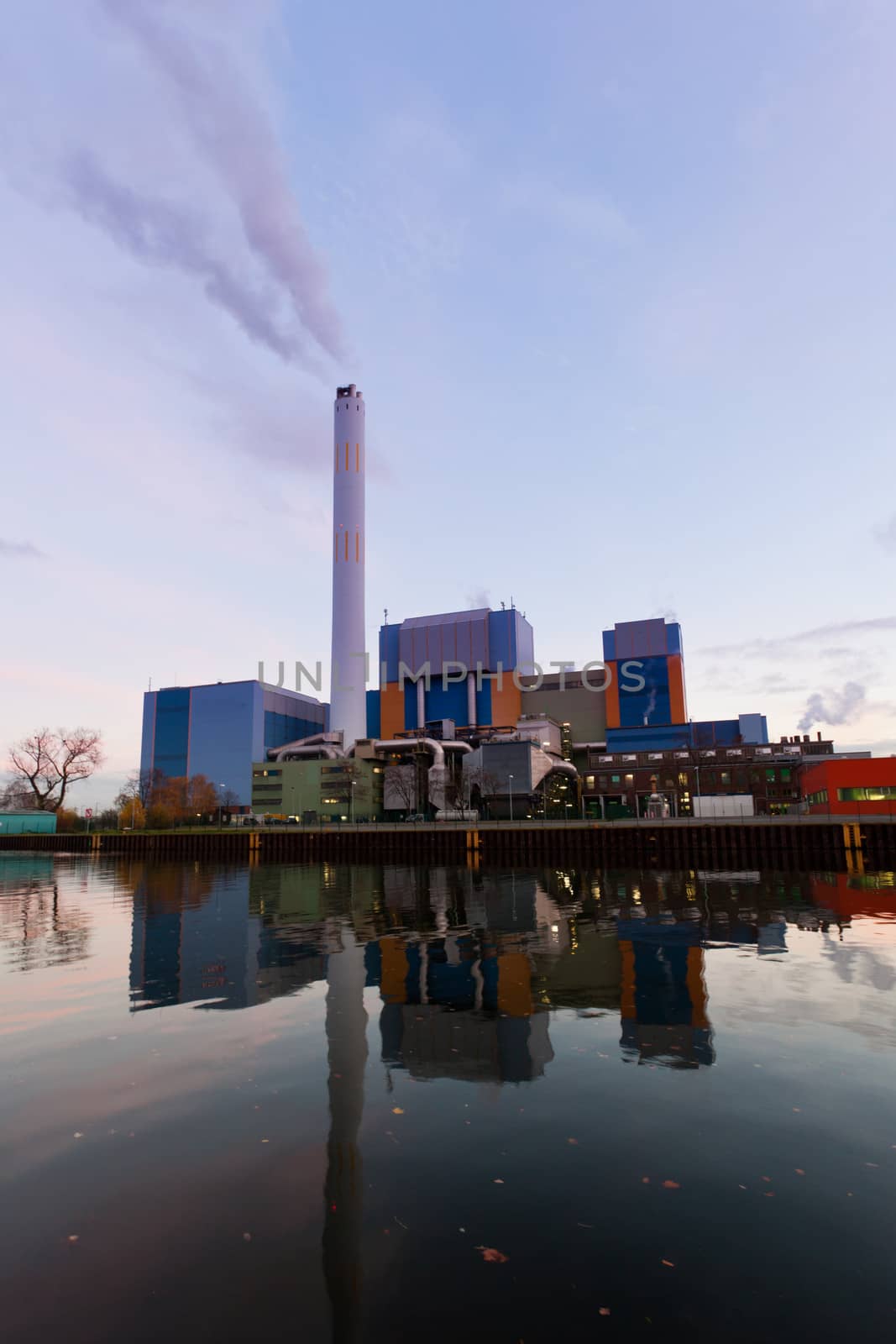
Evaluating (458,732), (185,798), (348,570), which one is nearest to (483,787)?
(458,732)

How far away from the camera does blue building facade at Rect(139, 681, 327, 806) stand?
582 ft

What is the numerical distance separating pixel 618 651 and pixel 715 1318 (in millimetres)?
164608

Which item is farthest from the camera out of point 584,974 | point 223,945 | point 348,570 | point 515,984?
point 348,570

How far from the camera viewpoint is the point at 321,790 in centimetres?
15988

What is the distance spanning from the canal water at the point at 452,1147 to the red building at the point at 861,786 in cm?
6863

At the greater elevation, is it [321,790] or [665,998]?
[321,790]

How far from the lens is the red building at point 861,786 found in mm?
81125

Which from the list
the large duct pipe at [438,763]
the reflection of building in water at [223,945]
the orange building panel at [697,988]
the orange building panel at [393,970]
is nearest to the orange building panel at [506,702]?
the large duct pipe at [438,763]

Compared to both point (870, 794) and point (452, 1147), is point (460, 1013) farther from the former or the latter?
point (870, 794)

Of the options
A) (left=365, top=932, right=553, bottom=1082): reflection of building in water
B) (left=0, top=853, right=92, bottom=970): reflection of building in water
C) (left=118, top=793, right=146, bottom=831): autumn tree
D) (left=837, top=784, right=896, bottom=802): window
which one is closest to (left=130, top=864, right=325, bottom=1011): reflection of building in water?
(left=0, top=853, right=92, bottom=970): reflection of building in water

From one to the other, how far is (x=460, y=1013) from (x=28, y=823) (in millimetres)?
139176

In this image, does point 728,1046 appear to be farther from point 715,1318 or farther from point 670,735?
point 670,735

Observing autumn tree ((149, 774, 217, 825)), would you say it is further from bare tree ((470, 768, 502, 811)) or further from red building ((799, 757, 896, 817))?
red building ((799, 757, 896, 817))

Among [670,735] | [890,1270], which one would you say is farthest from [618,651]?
[890,1270]
